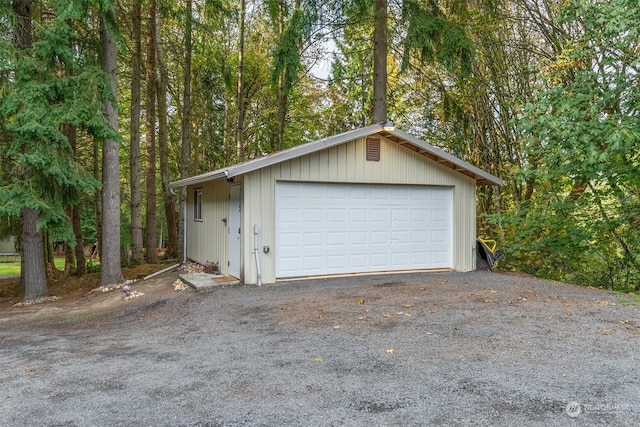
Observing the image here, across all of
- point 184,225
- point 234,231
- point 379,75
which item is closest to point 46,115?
point 234,231

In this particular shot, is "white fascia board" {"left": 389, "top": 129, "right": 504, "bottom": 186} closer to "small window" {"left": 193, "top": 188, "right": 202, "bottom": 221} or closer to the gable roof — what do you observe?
the gable roof

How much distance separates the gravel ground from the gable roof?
2342mm

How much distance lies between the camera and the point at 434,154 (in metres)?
8.64

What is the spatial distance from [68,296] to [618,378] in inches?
366

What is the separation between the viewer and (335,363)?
3.68 metres

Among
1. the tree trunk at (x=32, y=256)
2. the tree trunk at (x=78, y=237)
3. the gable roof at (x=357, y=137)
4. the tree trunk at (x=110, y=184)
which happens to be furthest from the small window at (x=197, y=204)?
the tree trunk at (x=78, y=237)

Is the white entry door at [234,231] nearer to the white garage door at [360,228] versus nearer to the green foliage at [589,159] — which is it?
the white garage door at [360,228]

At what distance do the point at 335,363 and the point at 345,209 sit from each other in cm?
496

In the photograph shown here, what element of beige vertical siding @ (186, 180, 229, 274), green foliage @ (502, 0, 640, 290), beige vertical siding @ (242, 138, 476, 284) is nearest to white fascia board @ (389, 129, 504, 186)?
beige vertical siding @ (242, 138, 476, 284)

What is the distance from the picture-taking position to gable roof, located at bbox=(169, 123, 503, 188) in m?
7.24

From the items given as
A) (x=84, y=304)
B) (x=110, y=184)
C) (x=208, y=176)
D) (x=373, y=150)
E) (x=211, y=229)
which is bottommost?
(x=84, y=304)

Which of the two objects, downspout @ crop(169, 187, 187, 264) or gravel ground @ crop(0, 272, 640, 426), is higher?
downspout @ crop(169, 187, 187, 264)

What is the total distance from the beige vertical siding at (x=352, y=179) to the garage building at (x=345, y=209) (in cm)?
2

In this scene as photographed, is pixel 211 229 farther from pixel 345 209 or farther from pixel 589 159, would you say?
pixel 589 159
